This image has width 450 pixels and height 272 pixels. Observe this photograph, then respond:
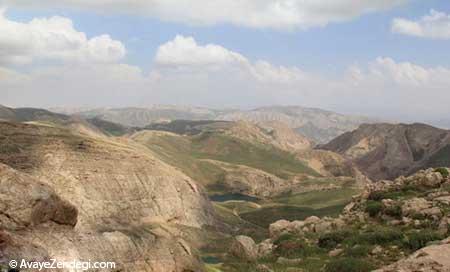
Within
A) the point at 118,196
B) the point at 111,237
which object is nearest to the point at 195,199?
the point at 118,196

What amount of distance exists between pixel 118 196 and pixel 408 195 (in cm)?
7131

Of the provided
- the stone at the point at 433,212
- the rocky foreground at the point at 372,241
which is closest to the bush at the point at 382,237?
the rocky foreground at the point at 372,241

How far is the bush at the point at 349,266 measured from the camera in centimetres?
2092

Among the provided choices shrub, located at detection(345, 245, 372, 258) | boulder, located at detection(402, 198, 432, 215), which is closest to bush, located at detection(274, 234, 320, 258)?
shrub, located at detection(345, 245, 372, 258)

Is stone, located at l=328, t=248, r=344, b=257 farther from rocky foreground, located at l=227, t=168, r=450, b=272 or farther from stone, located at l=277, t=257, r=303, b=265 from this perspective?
stone, located at l=277, t=257, r=303, b=265

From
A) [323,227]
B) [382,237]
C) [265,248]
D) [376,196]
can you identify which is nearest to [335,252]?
[382,237]

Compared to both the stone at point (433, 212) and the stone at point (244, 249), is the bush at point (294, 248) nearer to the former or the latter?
the stone at point (244, 249)

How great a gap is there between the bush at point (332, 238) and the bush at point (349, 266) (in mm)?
7274

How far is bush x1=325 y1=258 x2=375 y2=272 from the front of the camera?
68.6ft

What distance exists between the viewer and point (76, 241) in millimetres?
17625

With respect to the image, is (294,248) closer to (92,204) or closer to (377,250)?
(377,250)

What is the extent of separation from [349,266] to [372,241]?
20.2 ft

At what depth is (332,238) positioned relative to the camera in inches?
1171

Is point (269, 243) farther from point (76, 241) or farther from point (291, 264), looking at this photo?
point (76, 241)
